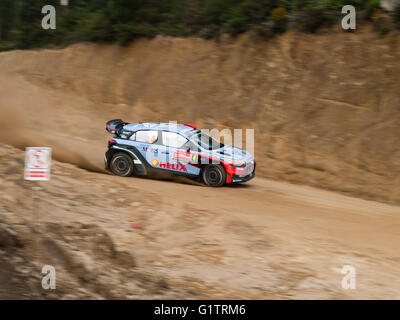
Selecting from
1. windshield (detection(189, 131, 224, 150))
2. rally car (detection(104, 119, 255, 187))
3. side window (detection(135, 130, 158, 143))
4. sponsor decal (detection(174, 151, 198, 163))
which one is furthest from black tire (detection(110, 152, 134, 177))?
windshield (detection(189, 131, 224, 150))

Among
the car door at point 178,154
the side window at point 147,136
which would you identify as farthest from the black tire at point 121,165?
the car door at point 178,154

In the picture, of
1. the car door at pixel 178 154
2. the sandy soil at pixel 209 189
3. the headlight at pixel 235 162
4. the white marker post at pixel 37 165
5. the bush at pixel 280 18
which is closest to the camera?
the sandy soil at pixel 209 189

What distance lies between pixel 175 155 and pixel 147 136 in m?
1.02

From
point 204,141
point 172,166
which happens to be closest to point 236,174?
point 204,141

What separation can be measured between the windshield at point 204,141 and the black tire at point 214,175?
1.90 feet

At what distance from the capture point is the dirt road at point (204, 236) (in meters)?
7.46

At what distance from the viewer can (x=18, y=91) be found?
23.9m

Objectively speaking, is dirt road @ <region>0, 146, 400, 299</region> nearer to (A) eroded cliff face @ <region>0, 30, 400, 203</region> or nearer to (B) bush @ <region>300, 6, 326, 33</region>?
(A) eroded cliff face @ <region>0, 30, 400, 203</region>

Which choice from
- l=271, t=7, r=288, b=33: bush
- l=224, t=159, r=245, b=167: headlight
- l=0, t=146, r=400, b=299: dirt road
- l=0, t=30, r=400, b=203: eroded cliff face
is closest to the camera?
l=0, t=146, r=400, b=299: dirt road

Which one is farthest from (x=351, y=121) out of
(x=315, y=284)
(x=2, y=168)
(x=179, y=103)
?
(x=2, y=168)

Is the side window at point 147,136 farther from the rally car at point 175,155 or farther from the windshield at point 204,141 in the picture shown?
the windshield at point 204,141

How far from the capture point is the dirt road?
7.46 meters

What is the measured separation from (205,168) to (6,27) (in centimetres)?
2523
